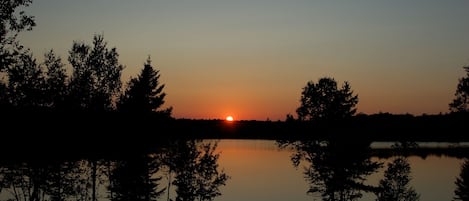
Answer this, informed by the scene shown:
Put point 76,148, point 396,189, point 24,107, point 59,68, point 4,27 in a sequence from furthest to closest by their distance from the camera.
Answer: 1. point 396,189
2. point 76,148
3. point 59,68
4. point 24,107
5. point 4,27

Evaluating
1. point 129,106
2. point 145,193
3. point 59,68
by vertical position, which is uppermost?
point 59,68

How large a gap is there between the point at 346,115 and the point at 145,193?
22.1m

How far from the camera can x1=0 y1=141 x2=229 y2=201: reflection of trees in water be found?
39.4m

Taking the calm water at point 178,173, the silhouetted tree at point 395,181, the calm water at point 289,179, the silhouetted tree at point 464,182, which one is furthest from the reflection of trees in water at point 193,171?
the calm water at point 289,179

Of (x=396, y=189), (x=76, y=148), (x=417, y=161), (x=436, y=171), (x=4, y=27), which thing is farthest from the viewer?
(x=417, y=161)

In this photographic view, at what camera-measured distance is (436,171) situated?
5049 inches

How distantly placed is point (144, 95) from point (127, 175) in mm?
6821

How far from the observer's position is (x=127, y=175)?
41125mm

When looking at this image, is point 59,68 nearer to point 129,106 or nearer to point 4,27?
point 129,106

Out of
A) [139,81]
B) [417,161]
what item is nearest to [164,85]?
[139,81]

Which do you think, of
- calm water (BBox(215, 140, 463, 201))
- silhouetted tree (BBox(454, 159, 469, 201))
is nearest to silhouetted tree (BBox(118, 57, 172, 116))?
silhouetted tree (BBox(454, 159, 469, 201))

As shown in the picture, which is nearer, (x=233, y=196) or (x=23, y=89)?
(x=23, y=89)

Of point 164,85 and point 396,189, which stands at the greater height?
point 164,85

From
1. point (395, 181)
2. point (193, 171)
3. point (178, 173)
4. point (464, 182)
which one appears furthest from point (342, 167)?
point (178, 173)
